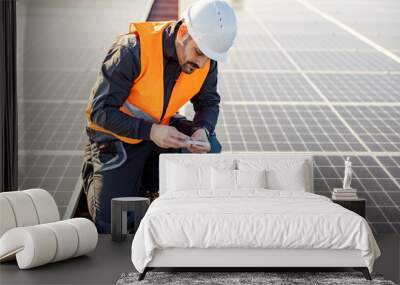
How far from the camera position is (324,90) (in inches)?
304

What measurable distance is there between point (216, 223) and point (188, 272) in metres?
0.50

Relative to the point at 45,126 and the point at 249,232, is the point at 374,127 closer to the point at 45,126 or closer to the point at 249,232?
the point at 249,232

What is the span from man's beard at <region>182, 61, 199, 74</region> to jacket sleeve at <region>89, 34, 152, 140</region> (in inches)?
15.2

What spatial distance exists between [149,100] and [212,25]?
84 cm

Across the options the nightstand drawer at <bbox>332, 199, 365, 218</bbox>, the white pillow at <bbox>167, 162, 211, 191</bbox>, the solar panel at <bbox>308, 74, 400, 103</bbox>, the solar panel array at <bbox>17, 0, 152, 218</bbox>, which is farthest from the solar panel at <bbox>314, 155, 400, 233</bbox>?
the solar panel array at <bbox>17, 0, 152, 218</bbox>

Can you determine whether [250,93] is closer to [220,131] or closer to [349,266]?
[220,131]

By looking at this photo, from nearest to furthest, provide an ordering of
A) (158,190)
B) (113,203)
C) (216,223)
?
(216,223) → (113,203) → (158,190)

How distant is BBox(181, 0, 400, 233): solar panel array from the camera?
760cm

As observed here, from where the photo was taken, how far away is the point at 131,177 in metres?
7.30

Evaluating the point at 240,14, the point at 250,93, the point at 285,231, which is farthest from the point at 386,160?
the point at 285,231

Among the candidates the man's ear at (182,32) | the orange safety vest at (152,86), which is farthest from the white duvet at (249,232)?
the man's ear at (182,32)

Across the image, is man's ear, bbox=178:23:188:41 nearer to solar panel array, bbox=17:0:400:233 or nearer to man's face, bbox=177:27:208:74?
man's face, bbox=177:27:208:74

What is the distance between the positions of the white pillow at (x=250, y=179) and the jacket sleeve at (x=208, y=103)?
0.72 metres

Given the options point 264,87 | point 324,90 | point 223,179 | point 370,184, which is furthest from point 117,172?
point 370,184
